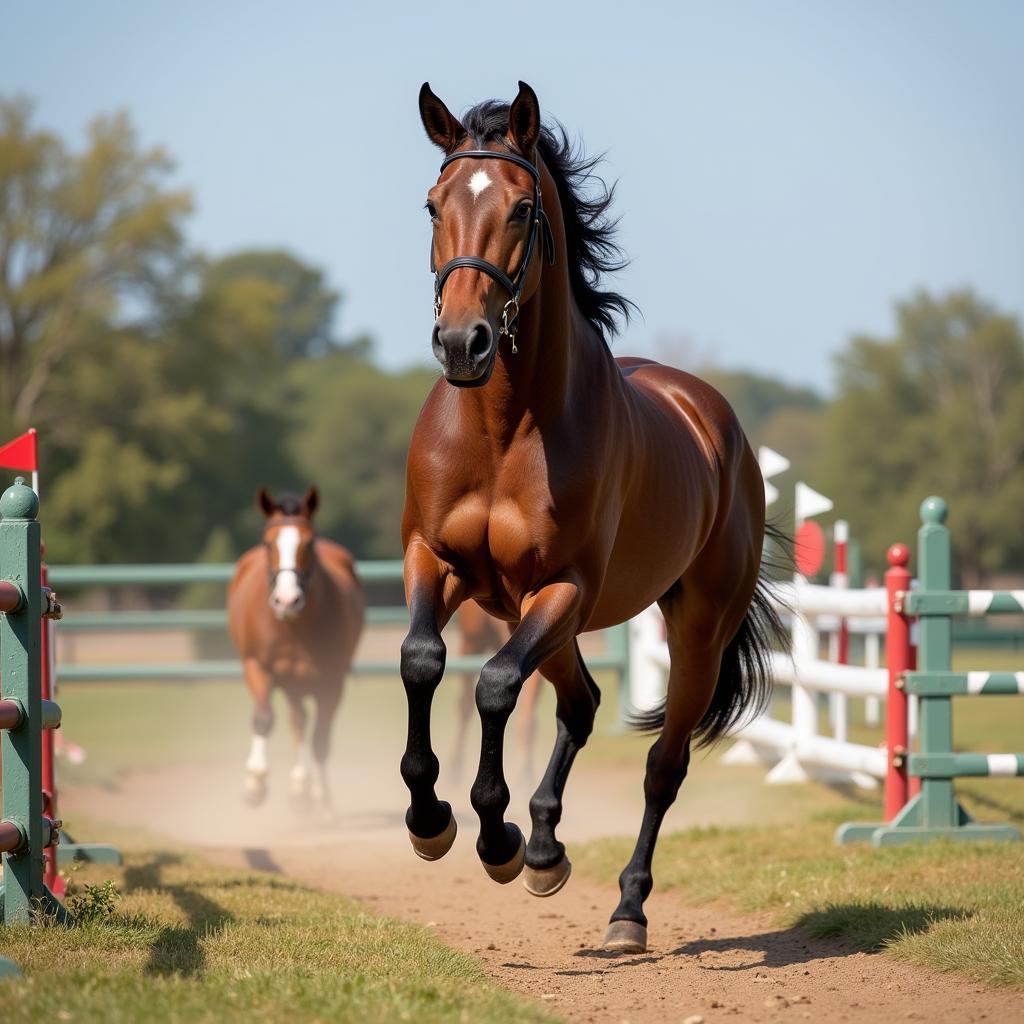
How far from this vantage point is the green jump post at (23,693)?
4691mm

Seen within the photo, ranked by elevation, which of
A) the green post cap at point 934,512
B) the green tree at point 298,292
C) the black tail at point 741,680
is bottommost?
the black tail at point 741,680

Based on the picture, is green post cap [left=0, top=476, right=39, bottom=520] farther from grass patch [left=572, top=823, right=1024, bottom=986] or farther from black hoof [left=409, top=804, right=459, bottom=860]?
grass patch [left=572, top=823, right=1024, bottom=986]

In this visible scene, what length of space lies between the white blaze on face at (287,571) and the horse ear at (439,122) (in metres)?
5.52

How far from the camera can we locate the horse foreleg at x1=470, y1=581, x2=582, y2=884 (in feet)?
14.1

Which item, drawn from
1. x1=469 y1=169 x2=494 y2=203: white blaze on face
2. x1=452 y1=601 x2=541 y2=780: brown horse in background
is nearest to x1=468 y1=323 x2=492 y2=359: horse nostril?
x1=469 y1=169 x2=494 y2=203: white blaze on face

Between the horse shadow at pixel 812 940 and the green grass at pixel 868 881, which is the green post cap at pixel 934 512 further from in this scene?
the horse shadow at pixel 812 940

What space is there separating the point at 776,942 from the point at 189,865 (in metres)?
3.17

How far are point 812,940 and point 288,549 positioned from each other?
17.6 feet

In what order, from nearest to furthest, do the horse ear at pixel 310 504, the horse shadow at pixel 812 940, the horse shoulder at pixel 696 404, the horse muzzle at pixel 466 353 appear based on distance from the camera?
the horse muzzle at pixel 466 353, the horse shadow at pixel 812 940, the horse shoulder at pixel 696 404, the horse ear at pixel 310 504

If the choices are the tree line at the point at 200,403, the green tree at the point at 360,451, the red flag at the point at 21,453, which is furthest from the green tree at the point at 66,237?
the red flag at the point at 21,453

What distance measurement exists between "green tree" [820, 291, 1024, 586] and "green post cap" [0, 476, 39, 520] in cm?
4413

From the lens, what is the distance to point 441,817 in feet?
14.7

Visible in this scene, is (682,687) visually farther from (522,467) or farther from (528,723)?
(528,723)

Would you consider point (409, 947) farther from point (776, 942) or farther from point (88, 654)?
point (88, 654)
